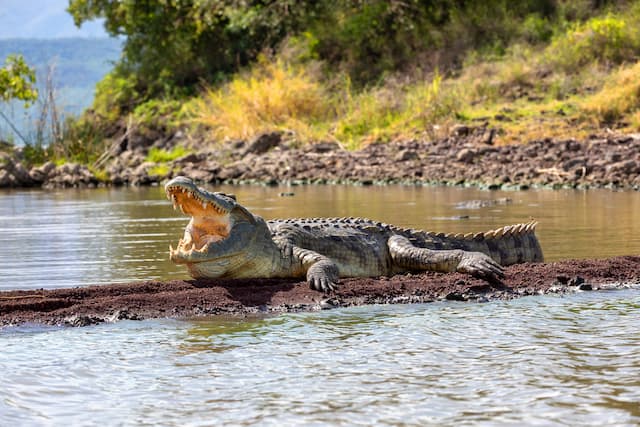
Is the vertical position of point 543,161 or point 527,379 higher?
point 543,161

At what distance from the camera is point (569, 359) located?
5.22 meters

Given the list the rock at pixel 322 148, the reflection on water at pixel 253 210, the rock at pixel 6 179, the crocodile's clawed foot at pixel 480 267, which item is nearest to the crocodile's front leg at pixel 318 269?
the crocodile's clawed foot at pixel 480 267

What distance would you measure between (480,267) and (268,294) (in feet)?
5.26

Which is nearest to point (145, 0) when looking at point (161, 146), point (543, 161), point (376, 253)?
point (161, 146)

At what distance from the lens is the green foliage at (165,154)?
2908 cm

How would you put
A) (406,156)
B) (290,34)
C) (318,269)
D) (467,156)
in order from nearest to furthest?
(318,269)
(467,156)
(406,156)
(290,34)

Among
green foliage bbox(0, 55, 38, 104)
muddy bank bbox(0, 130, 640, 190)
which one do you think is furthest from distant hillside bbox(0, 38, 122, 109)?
muddy bank bbox(0, 130, 640, 190)

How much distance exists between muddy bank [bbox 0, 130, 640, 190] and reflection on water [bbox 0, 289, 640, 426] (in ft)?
37.4

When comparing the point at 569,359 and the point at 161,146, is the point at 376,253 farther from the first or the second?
the point at 161,146

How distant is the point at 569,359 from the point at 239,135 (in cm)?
2357

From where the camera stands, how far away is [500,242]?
854cm

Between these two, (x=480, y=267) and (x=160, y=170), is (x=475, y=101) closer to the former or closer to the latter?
(x=160, y=170)

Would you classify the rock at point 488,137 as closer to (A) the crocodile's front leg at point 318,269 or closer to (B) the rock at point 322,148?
(B) the rock at point 322,148

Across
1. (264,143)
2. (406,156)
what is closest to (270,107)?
(264,143)
